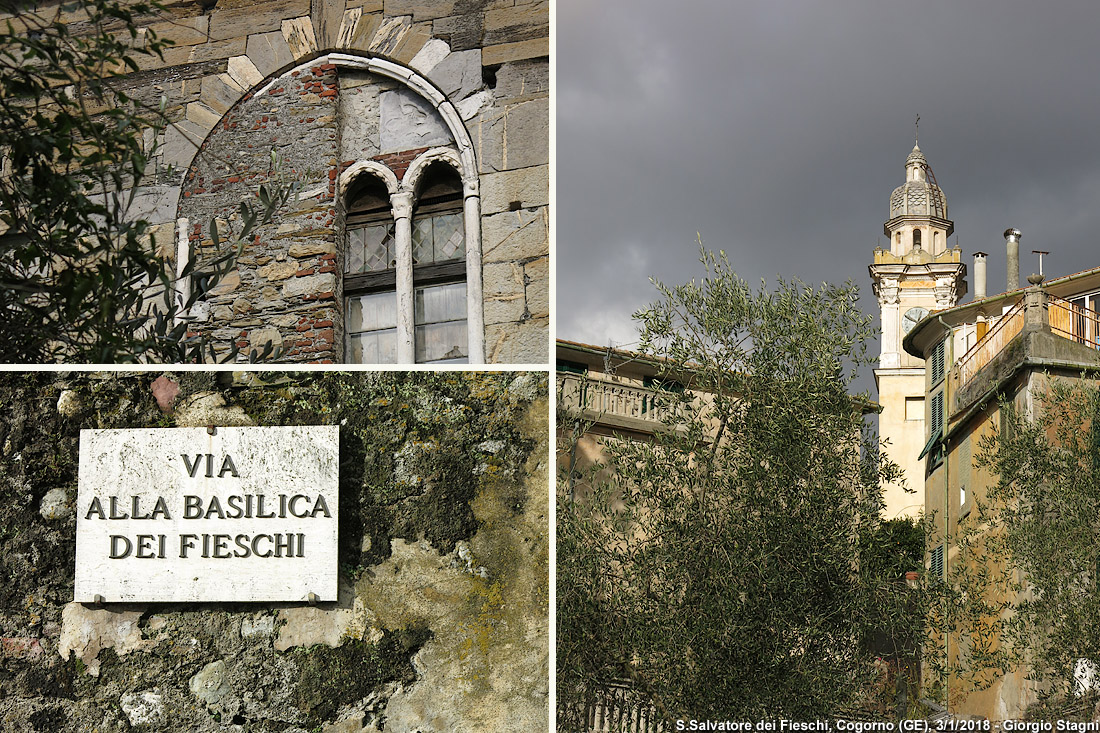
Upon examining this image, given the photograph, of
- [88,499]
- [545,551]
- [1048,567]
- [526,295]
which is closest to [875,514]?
[1048,567]

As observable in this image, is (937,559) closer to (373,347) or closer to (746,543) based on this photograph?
(746,543)

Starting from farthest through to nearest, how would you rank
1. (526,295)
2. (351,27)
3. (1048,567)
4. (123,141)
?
(1048,567), (351,27), (526,295), (123,141)

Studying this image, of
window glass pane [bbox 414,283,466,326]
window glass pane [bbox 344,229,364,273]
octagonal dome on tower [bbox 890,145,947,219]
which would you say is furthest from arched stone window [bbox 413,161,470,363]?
octagonal dome on tower [bbox 890,145,947,219]

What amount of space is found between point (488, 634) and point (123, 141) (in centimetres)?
220

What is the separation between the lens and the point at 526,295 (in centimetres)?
532

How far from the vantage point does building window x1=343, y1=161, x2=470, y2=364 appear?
552cm

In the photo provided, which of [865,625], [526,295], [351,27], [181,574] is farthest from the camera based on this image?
[865,625]

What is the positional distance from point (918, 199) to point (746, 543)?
57.9 m

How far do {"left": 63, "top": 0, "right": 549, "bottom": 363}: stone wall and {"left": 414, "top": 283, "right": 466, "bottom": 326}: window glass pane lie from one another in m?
0.18

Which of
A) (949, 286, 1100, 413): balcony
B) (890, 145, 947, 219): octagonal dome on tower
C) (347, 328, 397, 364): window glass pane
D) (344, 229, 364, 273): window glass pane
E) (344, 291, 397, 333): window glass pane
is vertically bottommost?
(347, 328, 397, 364): window glass pane

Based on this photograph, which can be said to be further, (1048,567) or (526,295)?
(1048,567)

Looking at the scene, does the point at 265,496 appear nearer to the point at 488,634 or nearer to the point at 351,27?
the point at 488,634

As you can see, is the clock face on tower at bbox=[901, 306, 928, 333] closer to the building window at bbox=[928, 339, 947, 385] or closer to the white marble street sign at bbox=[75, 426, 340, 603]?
the building window at bbox=[928, 339, 947, 385]

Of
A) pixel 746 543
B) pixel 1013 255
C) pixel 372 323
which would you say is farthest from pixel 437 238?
pixel 1013 255
